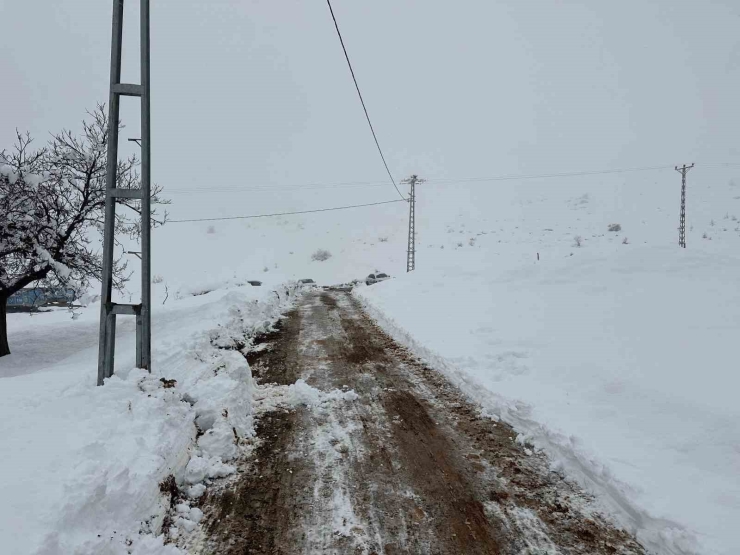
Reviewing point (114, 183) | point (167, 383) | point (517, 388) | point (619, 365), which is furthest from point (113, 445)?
point (619, 365)

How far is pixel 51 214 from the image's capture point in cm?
911

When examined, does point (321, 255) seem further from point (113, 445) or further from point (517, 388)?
point (113, 445)

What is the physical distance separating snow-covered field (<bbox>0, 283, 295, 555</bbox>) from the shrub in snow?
3855cm

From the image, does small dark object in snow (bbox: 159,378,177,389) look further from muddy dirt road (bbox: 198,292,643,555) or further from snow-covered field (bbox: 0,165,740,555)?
muddy dirt road (bbox: 198,292,643,555)

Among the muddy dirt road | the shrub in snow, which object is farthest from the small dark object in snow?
the shrub in snow

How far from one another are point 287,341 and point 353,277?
28388 millimetres

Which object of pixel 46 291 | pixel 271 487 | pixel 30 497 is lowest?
pixel 271 487

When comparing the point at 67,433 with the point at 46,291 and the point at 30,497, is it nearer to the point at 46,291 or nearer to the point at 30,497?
the point at 30,497

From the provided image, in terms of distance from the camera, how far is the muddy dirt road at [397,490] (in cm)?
307

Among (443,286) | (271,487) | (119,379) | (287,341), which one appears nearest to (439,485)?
(271,487)

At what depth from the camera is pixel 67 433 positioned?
12.1 feet

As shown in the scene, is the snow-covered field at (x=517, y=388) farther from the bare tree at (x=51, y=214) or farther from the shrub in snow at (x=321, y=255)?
the shrub in snow at (x=321, y=255)

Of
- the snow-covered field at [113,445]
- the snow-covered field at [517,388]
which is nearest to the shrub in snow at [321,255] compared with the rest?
the snow-covered field at [517,388]

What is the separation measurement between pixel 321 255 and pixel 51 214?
37042 mm
